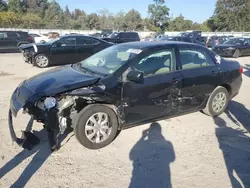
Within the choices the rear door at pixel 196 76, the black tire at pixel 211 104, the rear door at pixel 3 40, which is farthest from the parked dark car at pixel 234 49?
the rear door at pixel 3 40

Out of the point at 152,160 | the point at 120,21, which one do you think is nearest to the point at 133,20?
the point at 120,21

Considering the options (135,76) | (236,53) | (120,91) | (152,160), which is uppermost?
(135,76)

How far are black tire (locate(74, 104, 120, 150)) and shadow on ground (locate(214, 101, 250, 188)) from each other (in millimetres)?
1779

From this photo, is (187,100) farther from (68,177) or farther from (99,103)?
(68,177)

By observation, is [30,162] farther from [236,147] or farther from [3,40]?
[3,40]

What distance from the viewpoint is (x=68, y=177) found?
3.47 m

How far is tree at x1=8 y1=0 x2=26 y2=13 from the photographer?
269 feet

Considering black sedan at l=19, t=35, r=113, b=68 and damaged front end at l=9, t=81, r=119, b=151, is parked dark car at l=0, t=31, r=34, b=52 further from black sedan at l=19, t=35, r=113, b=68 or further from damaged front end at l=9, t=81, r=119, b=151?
damaged front end at l=9, t=81, r=119, b=151

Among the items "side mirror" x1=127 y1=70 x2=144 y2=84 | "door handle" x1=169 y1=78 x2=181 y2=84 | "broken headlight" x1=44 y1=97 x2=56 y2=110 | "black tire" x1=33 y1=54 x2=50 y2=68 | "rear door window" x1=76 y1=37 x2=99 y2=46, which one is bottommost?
"black tire" x1=33 y1=54 x2=50 y2=68

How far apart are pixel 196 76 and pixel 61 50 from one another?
29.3ft

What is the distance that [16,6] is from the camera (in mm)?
85062

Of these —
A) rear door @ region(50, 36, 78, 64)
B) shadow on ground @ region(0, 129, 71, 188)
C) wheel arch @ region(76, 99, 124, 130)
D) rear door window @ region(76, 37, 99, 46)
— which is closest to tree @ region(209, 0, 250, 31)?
rear door window @ region(76, 37, 99, 46)

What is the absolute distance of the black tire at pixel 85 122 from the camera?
4.07m

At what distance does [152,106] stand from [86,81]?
4.08 feet
